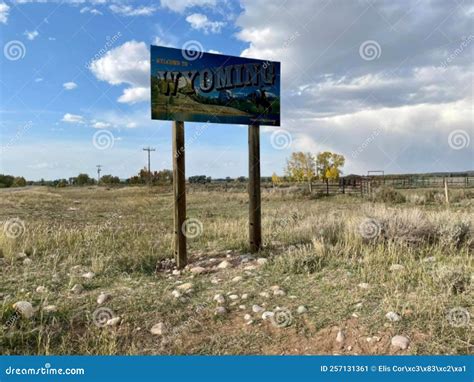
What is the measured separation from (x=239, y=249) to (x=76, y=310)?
3361 millimetres

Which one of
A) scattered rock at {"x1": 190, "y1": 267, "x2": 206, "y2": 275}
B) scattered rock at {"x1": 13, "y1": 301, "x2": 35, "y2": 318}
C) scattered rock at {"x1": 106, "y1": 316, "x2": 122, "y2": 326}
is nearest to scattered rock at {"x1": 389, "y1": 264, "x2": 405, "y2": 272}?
scattered rock at {"x1": 190, "y1": 267, "x2": 206, "y2": 275}

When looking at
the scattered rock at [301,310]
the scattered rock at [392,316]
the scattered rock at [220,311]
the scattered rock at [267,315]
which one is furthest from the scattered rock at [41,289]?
the scattered rock at [392,316]

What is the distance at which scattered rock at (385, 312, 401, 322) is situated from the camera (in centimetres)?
344

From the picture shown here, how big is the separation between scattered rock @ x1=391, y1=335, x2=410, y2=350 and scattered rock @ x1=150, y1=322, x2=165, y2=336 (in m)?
2.25

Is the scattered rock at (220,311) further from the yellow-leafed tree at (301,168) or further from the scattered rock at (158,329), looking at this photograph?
the yellow-leafed tree at (301,168)

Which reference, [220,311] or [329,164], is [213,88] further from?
[329,164]

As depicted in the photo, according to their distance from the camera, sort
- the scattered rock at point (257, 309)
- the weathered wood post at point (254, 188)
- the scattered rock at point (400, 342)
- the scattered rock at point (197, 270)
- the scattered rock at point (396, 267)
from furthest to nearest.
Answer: the weathered wood post at point (254, 188) → the scattered rock at point (197, 270) → the scattered rock at point (396, 267) → the scattered rock at point (257, 309) → the scattered rock at point (400, 342)

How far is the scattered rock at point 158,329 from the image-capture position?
11.5ft

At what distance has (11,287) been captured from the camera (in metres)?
4.77

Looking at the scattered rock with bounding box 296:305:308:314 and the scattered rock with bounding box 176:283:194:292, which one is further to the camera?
the scattered rock with bounding box 176:283:194:292

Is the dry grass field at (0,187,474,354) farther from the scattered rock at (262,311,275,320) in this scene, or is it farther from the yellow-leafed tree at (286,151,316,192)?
the yellow-leafed tree at (286,151,316,192)

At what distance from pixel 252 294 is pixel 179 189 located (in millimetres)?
2417

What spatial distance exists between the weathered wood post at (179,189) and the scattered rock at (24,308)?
2.42m

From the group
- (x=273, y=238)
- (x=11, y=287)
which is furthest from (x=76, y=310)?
(x=273, y=238)
